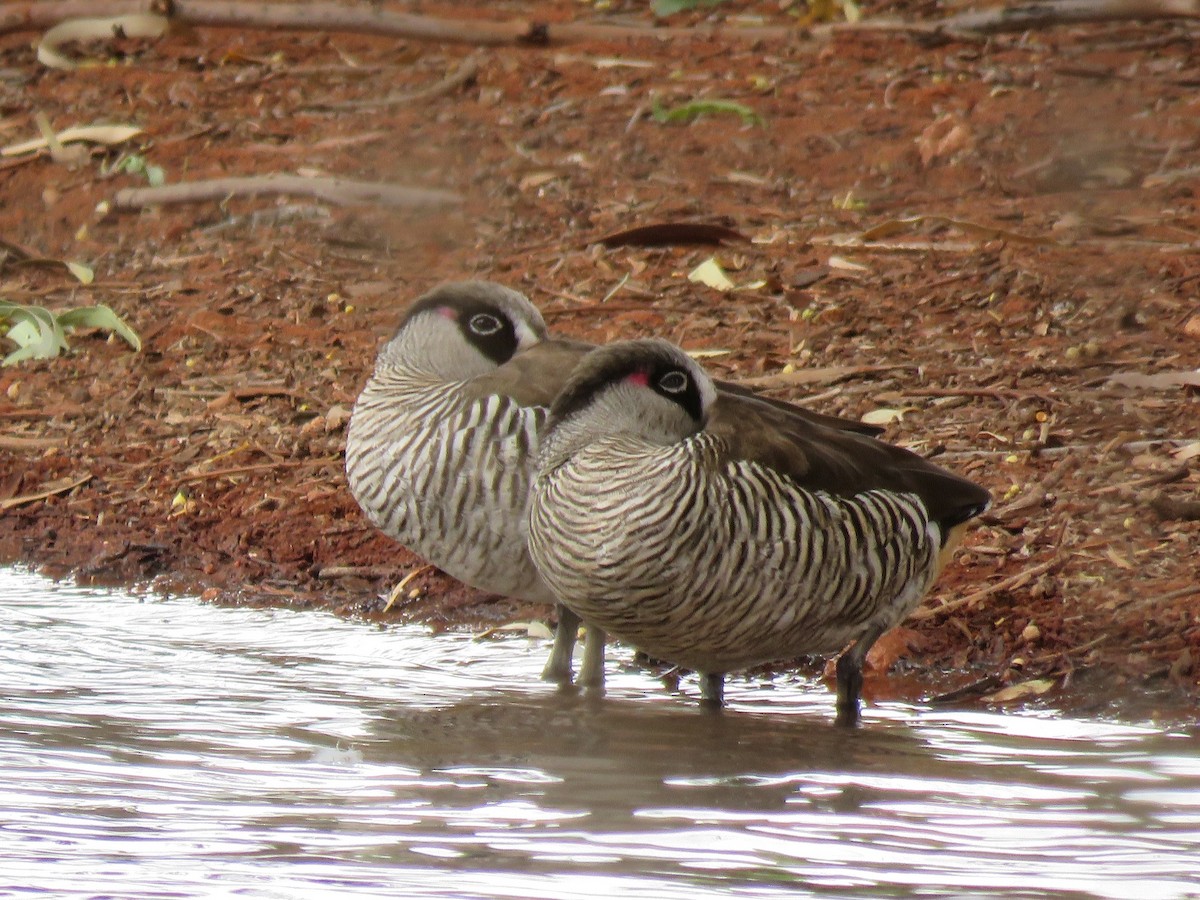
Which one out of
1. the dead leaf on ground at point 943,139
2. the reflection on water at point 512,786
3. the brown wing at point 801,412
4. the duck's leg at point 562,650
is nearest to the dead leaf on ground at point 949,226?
the dead leaf on ground at point 943,139

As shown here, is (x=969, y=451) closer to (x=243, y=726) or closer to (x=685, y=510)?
(x=685, y=510)

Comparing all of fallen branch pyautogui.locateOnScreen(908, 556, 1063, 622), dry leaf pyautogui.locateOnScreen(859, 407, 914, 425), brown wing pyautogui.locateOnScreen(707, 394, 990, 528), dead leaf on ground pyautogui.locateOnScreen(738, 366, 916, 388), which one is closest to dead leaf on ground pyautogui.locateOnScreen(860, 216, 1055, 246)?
dead leaf on ground pyautogui.locateOnScreen(738, 366, 916, 388)

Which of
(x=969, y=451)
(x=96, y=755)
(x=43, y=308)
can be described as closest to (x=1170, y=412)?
(x=969, y=451)

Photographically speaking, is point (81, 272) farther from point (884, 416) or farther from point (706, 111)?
point (884, 416)

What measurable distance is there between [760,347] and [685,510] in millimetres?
3514

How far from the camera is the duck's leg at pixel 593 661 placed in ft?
19.5

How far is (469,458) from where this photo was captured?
5.89 metres

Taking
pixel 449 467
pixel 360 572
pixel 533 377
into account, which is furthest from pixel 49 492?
pixel 533 377

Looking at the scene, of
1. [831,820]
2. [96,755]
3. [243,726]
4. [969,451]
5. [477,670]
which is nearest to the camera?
[831,820]

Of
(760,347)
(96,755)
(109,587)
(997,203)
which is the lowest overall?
(96,755)

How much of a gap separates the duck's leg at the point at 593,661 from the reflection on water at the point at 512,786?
0.36ft

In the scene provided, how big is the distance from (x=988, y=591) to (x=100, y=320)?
5292 mm

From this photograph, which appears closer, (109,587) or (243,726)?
(243,726)

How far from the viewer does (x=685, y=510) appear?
201 inches
